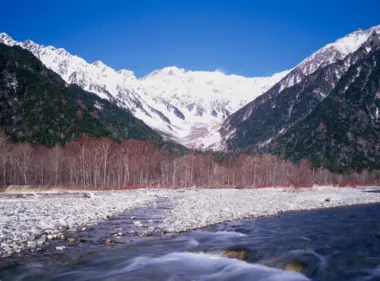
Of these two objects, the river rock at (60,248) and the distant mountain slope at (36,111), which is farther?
the distant mountain slope at (36,111)

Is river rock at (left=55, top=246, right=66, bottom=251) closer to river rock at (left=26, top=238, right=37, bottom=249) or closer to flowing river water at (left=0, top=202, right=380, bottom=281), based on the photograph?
flowing river water at (left=0, top=202, right=380, bottom=281)

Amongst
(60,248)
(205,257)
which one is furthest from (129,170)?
(205,257)

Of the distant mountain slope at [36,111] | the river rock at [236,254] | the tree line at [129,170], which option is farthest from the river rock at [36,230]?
the distant mountain slope at [36,111]

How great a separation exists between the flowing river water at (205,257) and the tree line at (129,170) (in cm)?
6974

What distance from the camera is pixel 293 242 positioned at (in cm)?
2073

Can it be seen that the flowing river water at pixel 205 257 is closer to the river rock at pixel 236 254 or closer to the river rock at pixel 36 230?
the river rock at pixel 236 254

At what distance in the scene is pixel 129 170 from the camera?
11175cm

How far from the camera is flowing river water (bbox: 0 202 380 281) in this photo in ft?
47.1

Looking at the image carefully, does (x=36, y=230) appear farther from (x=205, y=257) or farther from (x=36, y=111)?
(x=36, y=111)

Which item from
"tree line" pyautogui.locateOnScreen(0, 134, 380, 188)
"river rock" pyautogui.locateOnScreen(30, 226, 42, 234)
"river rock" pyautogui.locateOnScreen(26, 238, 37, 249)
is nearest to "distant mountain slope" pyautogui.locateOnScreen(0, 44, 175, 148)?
"tree line" pyautogui.locateOnScreen(0, 134, 380, 188)

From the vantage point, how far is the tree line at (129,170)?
91838 millimetres

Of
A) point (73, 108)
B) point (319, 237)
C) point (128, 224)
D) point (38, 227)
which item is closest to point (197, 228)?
point (128, 224)

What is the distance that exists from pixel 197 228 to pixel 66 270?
1194cm

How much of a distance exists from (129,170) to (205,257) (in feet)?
318
